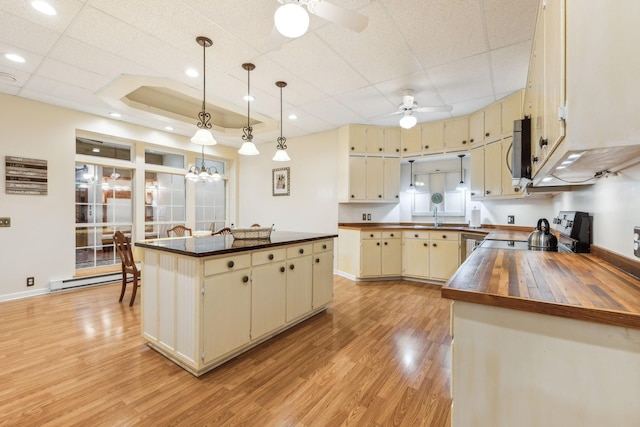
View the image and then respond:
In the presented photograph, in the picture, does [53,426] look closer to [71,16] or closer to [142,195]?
[71,16]

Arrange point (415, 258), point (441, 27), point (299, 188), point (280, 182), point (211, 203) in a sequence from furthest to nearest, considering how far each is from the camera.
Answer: point (211, 203) → point (280, 182) → point (299, 188) → point (415, 258) → point (441, 27)

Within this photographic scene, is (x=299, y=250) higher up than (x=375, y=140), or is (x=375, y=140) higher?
(x=375, y=140)

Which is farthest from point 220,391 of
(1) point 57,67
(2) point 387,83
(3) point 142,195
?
(3) point 142,195

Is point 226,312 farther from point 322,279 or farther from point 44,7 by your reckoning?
point 44,7

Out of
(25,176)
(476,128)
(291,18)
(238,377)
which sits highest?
(476,128)

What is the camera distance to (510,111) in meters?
3.57

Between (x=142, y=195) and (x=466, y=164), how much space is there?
19.1 feet

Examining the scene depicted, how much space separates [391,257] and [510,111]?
8.79 feet

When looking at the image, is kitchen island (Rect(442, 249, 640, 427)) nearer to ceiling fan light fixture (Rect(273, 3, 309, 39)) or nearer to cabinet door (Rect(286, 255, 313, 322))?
ceiling fan light fixture (Rect(273, 3, 309, 39))

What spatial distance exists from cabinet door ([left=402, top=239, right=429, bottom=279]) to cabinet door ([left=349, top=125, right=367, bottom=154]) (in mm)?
1789

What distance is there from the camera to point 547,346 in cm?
98

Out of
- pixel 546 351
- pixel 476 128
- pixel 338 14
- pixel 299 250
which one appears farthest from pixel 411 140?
pixel 546 351

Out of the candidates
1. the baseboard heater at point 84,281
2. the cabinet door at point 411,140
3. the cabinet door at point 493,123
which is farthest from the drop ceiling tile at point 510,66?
the baseboard heater at point 84,281

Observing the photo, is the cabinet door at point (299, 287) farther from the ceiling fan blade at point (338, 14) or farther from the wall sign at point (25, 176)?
the wall sign at point (25, 176)
